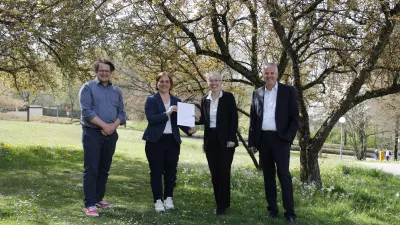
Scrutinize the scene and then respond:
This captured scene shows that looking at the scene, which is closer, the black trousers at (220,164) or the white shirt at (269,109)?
the white shirt at (269,109)

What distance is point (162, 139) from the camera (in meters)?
5.93

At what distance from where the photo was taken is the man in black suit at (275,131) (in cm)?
545

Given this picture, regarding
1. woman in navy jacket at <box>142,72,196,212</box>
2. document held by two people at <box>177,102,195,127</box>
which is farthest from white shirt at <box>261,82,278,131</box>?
woman in navy jacket at <box>142,72,196,212</box>

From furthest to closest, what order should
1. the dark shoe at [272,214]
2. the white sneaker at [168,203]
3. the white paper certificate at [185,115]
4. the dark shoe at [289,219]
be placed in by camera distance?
1. the white sneaker at [168,203]
2. the white paper certificate at [185,115]
3. the dark shoe at [272,214]
4. the dark shoe at [289,219]

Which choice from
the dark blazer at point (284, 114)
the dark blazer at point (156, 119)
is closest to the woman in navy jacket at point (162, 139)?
the dark blazer at point (156, 119)

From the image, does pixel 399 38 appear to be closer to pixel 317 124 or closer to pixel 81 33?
pixel 81 33

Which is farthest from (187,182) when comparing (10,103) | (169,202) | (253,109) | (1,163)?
(10,103)

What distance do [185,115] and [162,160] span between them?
752mm

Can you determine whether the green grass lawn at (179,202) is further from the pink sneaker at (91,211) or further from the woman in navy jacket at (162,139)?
the woman in navy jacket at (162,139)

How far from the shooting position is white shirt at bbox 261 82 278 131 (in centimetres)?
552

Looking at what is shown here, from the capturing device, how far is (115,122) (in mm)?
5902

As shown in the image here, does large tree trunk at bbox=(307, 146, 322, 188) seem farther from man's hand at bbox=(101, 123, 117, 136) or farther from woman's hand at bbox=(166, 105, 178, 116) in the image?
man's hand at bbox=(101, 123, 117, 136)

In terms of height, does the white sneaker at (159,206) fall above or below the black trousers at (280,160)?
below

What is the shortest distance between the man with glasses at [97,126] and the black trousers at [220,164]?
1.40 meters
